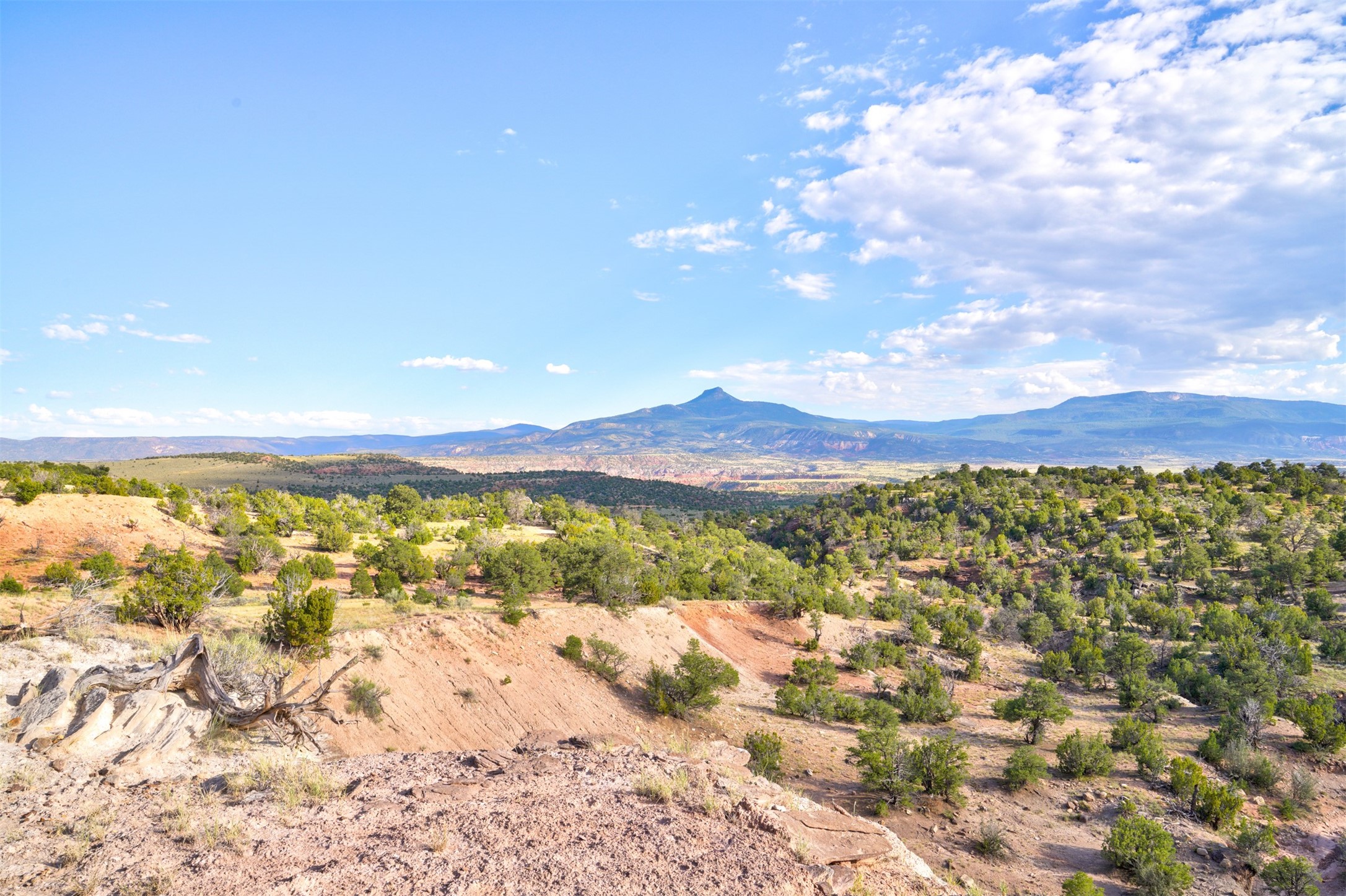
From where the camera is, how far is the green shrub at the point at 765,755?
50.5 ft

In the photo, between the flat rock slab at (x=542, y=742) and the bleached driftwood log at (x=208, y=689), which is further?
the flat rock slab at (x=542, y=742)

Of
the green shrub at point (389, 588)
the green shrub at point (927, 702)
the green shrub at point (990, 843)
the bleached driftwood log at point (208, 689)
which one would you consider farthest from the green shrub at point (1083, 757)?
the green shrub at point (389, 588)

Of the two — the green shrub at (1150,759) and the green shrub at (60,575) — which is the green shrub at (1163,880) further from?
the green shrub at (60,575)

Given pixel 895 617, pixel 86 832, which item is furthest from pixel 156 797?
pixel 895 617

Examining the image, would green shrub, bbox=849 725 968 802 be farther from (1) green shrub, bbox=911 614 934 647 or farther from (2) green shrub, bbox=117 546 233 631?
(2) green shrub, bbox=117 546 233 631

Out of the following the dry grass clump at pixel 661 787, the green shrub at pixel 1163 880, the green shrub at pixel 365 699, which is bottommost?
the green shrub at pixel 1163 880

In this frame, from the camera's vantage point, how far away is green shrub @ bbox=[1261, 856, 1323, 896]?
11523mm

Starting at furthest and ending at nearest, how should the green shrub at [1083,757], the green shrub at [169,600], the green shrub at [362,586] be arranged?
the green shrub at [362,586]
the green shrub at [1083,757]
the green shrub at [169,600]

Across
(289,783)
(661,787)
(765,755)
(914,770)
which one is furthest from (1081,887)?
(289,783)

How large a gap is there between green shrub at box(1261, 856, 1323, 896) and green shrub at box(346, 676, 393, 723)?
20364mm

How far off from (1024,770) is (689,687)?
10086 mm

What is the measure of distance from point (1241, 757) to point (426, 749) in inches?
925

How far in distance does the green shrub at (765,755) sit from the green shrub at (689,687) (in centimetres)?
313

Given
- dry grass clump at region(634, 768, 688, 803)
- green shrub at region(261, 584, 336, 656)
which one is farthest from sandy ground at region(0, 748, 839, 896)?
green shrub at region(261, 584, 336, 656)
